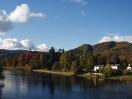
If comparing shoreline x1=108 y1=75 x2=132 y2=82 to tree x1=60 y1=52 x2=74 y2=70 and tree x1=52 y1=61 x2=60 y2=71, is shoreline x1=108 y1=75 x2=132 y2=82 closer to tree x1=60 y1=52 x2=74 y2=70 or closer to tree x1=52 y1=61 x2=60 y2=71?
tree x1=60 y1=52 x2=74 y2=70

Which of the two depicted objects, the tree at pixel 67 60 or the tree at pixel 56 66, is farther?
the tree at pixel 56 66

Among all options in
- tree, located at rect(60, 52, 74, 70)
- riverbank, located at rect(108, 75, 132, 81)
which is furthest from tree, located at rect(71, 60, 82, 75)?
riverbank, located at rect(108, 75, 132, 81)

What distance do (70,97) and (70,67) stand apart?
317ft

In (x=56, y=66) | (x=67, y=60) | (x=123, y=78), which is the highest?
(x=67, y=60)

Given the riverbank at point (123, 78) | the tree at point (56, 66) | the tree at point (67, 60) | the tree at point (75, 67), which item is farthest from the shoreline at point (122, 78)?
the tree at point (56, 66)

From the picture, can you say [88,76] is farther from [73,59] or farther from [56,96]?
[56,96]

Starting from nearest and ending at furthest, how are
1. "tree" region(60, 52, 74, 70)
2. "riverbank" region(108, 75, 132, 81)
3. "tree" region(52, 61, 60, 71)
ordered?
"riverbank" region(108, 75, 132, 81), "tree" region(60, 52, 74, 70), "tree" region(52, 61, 60, 71)

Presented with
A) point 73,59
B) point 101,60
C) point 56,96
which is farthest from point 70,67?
point 56,96

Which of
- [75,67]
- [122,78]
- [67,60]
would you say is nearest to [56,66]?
[67,60]

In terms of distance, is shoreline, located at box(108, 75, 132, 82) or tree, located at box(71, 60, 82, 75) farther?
tree, located at box(71, 60, 82, 75)

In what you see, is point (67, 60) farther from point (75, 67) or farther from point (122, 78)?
point (122, 78)

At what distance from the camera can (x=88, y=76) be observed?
497 ft

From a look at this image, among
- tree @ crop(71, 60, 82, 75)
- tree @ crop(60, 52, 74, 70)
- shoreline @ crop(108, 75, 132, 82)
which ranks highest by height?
tree @ crop(60, 52, 74, 70)

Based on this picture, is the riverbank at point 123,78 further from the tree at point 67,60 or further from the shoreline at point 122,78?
the tree at point 67,60
